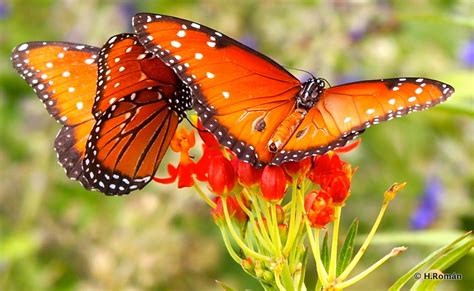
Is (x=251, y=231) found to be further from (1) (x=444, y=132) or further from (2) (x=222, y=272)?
(1) (x=444, y=132)

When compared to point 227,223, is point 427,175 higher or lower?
higher

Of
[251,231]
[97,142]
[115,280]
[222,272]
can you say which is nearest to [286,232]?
[251,231]

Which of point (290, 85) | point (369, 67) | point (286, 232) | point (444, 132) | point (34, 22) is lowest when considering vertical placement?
point (286, 232)

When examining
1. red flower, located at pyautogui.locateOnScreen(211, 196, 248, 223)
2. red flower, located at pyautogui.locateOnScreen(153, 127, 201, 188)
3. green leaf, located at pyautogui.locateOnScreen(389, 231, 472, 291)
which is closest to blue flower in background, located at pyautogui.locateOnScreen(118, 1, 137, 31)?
red flower, located at pyautogui.locateOnScreen(153, 127, 201, 188)

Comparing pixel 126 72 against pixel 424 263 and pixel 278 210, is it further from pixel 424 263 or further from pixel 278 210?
pixel 424 263

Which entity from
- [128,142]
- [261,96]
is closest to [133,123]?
[128,142]

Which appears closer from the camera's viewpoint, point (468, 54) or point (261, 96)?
point (261, 96)

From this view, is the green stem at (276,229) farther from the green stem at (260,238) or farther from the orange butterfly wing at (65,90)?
the orange butterfly wing at (65,90)
